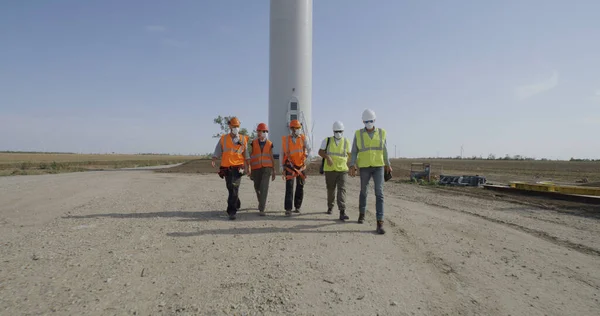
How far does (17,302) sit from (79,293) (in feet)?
1.46

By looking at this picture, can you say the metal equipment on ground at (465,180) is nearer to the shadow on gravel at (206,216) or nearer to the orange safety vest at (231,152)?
the shadow on gravel at (206,216)

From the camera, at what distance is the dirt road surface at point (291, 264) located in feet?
9.53

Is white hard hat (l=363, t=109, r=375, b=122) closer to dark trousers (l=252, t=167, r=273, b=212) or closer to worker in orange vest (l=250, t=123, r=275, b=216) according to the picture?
worker in orange vest (l=250, t=123, r=275, b=216)

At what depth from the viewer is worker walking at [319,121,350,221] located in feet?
21.9

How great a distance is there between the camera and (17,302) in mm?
2807

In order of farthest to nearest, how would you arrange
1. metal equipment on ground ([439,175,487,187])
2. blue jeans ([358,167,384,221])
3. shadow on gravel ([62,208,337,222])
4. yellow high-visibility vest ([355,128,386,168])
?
metal equipment on ground ([439,175,487,187]) < shadow on gravel ([62,208,337,222]) < yellow high-visibility vest ([355,128,386,168]) < blue jeans ([358,167,384,221])

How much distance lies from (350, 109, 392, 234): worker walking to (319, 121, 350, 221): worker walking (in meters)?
0.54

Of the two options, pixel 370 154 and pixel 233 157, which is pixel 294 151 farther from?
pixel 370 154

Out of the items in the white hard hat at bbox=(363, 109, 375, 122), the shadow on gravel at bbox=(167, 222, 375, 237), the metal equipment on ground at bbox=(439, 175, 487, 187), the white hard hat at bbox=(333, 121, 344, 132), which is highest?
the white hard hat at bbox=(363, 109, 375, 122)

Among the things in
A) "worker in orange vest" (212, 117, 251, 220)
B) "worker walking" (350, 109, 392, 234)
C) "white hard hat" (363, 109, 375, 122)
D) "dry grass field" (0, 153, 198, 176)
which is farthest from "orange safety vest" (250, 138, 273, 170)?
"dry grass field" (0, 153, 198, 176)

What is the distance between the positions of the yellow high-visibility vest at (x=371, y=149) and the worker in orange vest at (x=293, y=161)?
1.38 m

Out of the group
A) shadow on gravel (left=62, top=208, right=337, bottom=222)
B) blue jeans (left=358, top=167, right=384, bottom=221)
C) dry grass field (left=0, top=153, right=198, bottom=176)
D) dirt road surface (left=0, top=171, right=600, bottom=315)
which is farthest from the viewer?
dry grass field (left=0, top=153, right=198, bottom=176)

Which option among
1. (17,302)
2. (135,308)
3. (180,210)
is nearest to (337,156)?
(180,210)

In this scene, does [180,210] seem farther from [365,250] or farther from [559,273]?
[559,273]
